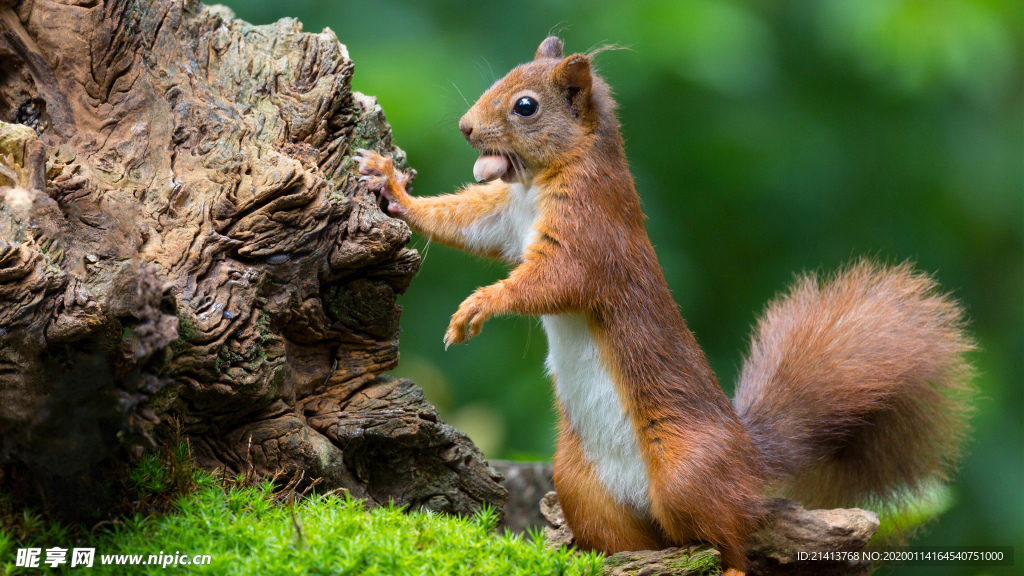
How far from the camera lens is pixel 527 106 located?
2812 millimetres

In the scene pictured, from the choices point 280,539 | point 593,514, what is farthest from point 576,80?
point 280,539

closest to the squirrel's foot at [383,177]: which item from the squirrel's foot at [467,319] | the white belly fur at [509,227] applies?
the white belly fur at [509,227]

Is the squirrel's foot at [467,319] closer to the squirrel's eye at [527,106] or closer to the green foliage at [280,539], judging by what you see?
the green foliage at [280,539]

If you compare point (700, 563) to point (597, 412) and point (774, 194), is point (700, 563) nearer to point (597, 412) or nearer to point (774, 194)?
point (597, 412)

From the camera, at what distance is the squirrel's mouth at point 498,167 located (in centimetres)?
279

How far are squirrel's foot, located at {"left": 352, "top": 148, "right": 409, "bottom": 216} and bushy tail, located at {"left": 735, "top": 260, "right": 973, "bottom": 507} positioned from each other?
150 cm

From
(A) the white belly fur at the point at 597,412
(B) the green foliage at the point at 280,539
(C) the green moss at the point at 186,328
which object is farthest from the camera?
(A) the white belly fur at the point at 597,412

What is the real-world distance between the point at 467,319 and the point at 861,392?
4.87 ft

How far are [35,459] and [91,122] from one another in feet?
3.84

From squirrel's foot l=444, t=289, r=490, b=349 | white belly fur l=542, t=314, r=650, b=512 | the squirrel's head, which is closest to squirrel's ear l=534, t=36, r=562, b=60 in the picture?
the squirrel's head

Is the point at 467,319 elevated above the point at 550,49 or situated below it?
below

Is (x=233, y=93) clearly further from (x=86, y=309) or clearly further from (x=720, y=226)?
(x=720, y=226)

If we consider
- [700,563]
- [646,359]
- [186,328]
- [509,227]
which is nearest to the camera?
[186,328]

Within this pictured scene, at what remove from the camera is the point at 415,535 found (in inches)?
82.1
